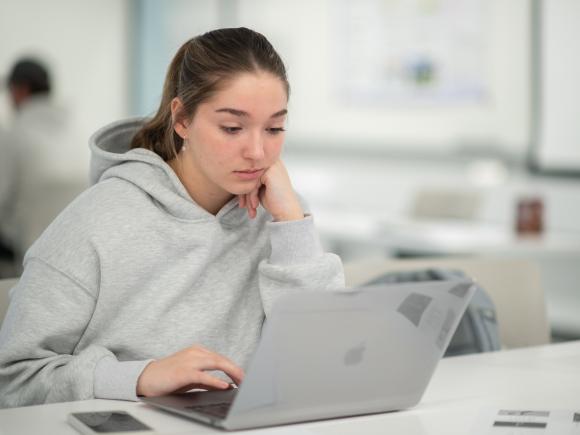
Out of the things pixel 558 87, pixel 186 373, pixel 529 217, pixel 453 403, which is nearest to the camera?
pixel 186 373

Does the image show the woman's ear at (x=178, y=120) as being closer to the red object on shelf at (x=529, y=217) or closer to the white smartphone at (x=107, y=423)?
the white smartphone at (x=107, y=423)

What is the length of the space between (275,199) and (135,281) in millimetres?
284

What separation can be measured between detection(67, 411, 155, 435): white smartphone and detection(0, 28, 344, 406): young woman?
13cm

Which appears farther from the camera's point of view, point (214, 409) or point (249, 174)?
point (249, 174)

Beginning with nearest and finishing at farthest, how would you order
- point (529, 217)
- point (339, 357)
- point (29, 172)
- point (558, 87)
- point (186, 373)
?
point (339, 357) → point (186, 373) → point (529, 217) → point (29, 172) → point (558, 87)

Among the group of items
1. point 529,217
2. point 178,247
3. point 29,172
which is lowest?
point 529,217

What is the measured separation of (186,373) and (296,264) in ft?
1.17

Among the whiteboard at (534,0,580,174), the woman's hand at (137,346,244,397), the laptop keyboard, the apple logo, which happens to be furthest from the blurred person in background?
the apple logo

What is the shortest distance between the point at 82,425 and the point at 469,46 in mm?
4980

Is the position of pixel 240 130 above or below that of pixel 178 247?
above

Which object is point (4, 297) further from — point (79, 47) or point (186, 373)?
point (79, 47)

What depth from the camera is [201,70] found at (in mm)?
1747

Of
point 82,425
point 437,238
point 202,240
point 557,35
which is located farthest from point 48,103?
point 82,425

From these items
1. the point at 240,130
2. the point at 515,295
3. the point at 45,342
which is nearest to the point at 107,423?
the point at 45,342
